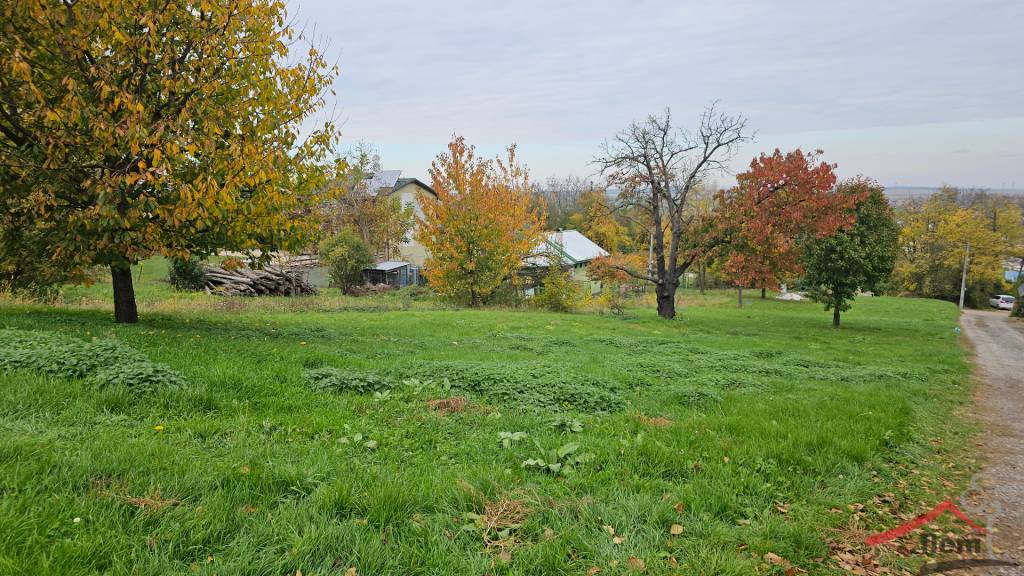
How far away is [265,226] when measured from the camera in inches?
346

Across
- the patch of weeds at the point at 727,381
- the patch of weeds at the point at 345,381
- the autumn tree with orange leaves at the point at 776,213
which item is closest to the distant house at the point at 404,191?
the autumn tree with orange leaves at the point at 776,213

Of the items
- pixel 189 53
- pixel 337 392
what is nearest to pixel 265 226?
pixel 189 53

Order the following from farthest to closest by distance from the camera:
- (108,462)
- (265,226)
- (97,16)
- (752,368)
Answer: (752,368)
(265,226)
(97,16)
(108,462)

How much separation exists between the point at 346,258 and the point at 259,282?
4.81 m

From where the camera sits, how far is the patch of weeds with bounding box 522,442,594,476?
4207 mm

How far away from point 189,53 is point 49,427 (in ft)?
23.7

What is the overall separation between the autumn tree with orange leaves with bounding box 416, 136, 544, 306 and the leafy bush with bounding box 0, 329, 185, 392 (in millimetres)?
20239

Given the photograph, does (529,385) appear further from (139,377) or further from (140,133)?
(140,133)

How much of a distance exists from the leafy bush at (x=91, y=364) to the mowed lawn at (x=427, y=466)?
16 centimetres

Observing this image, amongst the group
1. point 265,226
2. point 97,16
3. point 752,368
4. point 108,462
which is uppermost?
point 97,16

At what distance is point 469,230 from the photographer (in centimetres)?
2589

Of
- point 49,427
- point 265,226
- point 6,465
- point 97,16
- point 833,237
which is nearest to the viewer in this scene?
point 6,465

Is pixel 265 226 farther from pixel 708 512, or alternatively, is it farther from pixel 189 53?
pixel 708 512
